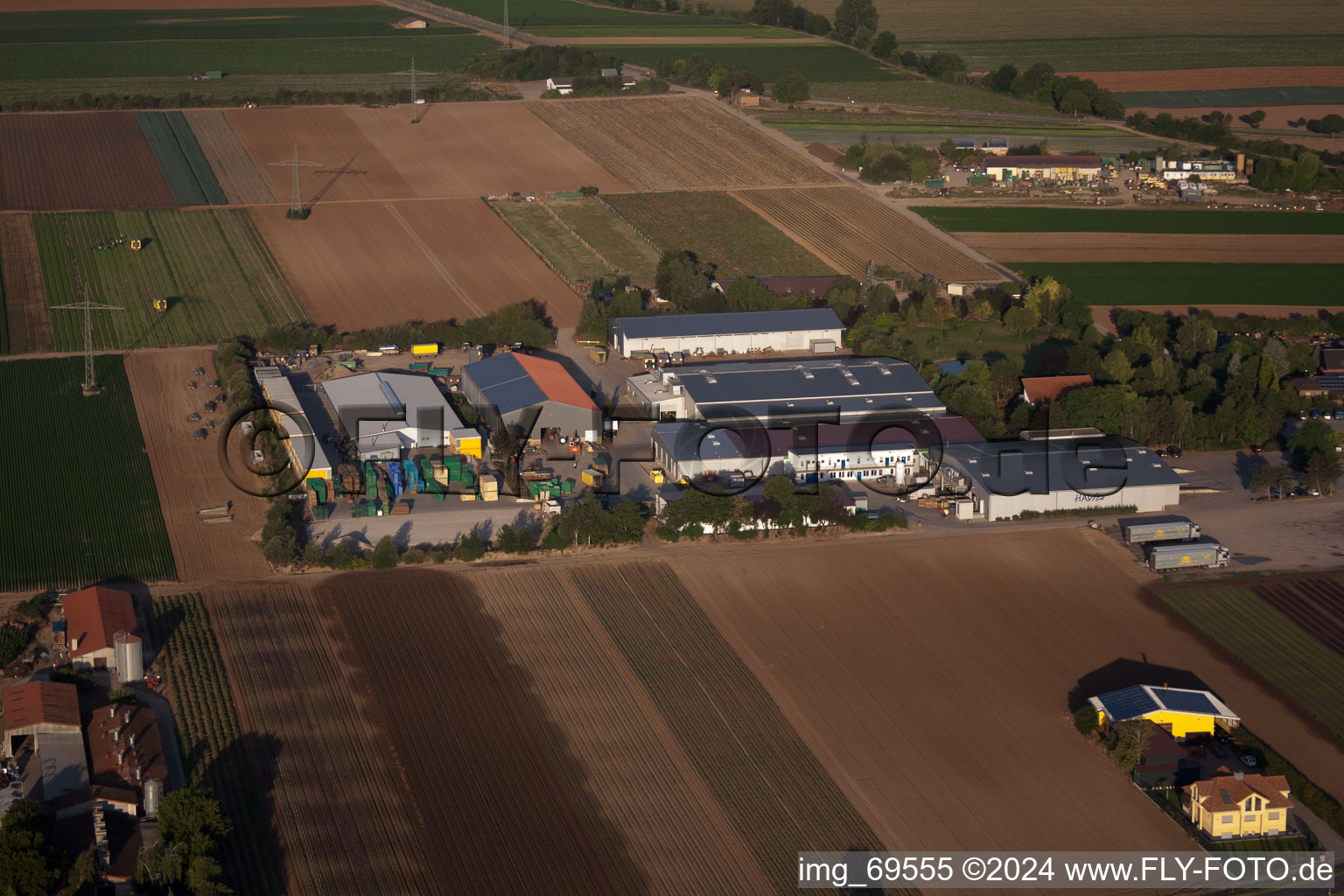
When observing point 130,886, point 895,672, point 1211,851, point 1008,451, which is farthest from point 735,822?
point 1008,451

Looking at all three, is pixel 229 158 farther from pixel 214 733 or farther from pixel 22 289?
pixel 214 733

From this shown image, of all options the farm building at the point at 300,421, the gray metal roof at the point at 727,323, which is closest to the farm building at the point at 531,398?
the gray metal roof at the point at 727,323

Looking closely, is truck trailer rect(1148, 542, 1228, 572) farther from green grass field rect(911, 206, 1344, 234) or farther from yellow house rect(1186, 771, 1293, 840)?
green grass field rect(911, 206, 1344, 234)

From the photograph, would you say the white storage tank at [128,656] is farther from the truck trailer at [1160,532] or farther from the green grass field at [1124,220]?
the green grass field at [1124,220]

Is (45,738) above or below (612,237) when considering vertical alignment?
below

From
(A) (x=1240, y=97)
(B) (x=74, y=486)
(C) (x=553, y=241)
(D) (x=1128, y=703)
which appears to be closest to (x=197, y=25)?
(C) (x=553, y=241)

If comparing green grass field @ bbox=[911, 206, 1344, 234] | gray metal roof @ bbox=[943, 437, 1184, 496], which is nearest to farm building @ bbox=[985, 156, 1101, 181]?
green grass field @ bbox=[911, 206, 1344, 234]

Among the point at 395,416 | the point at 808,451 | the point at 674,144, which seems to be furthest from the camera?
the point at 674,144
